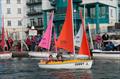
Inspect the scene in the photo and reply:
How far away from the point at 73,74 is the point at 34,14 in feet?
284

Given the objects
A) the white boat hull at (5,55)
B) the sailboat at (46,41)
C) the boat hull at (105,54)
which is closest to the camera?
the sailboat at (46,41)

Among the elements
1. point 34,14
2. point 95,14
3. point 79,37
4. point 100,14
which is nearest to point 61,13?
point 95,14

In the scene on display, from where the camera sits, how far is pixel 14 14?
134 m

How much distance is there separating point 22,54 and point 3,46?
4.69 meters

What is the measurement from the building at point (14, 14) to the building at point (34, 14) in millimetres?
2239

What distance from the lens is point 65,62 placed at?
47.0 metres

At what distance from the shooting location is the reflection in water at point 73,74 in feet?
131

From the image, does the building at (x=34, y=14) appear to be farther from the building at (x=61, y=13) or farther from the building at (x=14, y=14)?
the building at (x=61, y=13)

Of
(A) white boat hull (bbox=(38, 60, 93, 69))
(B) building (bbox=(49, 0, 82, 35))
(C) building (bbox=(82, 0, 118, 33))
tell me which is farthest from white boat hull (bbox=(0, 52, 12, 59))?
(B) building (bbox=(49, 0, 82, 35))

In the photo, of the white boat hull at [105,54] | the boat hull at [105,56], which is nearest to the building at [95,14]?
the white boat hull at [105,54]

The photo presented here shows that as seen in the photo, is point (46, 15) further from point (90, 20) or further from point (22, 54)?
point (22, 54)

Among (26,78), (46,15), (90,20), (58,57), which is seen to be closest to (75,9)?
(90,20)

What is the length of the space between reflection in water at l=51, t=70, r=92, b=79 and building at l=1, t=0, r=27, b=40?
3370 inches

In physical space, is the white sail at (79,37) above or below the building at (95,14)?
below
